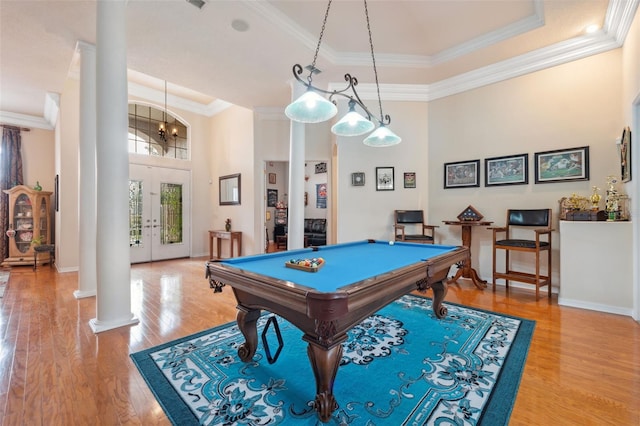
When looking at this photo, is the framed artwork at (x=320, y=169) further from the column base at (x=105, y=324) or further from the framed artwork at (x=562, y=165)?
the column base at (x=105, y=324)

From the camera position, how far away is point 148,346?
2.35 meters

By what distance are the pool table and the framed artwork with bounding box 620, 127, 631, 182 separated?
240 centimetres

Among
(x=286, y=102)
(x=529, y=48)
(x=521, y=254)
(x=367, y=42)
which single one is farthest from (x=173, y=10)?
(x=521, y=254)

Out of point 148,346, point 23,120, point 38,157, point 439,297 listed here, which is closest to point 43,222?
point 38,157

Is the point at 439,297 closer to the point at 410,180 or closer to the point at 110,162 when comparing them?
the point at 410,180

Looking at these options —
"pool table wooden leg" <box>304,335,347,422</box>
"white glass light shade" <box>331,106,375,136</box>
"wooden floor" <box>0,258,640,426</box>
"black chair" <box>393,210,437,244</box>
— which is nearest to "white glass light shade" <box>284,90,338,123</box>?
"white glass light shade" <box>331,106,375,136</box>

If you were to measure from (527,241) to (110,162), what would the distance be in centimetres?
497

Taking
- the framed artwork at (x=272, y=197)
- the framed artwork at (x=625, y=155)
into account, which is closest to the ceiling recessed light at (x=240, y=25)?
the framed artwork at (x=625, y=155)

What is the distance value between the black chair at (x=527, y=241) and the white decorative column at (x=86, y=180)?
548 cm

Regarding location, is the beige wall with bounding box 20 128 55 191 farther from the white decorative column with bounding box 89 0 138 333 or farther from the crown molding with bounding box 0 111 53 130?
the white decorative column with bounding box 89 0 138 333

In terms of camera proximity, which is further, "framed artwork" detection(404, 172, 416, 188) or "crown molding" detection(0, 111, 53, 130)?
"crown molding" detection(0, 111, 53, 130)

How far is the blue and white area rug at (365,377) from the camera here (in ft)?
5.00

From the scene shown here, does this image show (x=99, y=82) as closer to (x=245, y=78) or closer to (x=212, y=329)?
(x=245, y=78)

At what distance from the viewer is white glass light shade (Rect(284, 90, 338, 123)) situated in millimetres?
2277
